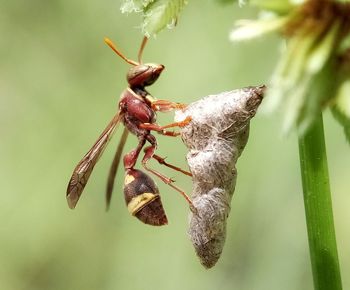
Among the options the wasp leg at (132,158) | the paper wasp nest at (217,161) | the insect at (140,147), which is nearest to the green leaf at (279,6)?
the paper wasp nest at (217,161)

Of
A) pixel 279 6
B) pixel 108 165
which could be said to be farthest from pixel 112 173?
pixel 279 6

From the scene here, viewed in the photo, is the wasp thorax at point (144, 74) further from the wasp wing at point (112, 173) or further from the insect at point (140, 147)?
the wasp wing at point (112, 173)

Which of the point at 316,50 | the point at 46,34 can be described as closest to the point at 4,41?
the point at 46,34

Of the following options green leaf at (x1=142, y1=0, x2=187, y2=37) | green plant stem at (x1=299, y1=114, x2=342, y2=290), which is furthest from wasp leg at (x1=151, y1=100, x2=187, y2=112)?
green plant stem at (x1=299, y1=114, x2=342, y2=290)

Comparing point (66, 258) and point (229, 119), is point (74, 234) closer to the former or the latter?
point (66, 258)

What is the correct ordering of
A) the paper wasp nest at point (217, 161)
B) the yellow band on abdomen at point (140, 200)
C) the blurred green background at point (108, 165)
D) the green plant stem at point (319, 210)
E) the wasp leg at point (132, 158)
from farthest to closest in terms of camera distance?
the blurred green background at point (108, 165)
the wasp leg at point (132, 158)
the yellow band on abdomen at point (140, 200)
the paper wasp nest at point (217, 161)
the green plant stem at point (319, 210)

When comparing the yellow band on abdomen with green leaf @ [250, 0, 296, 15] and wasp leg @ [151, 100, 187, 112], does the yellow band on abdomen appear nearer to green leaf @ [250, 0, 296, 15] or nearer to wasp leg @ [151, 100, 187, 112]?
wasp leg @ [151, 100, 187, 112]
